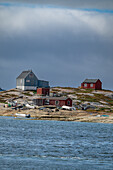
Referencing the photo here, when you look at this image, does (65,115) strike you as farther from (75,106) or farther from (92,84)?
(92,84)

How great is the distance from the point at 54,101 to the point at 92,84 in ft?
150

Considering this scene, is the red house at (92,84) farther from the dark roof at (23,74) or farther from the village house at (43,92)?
the village house at (43,92)

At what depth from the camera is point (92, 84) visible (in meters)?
178

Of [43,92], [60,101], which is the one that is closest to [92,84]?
[43,92]

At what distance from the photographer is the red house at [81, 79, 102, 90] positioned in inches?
6969

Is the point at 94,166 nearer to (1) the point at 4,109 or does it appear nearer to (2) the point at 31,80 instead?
(1) the point at 4,109

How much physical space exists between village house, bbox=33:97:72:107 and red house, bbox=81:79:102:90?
4452 centimetres

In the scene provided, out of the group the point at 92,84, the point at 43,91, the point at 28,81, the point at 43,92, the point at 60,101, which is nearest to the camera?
the point at 60,101

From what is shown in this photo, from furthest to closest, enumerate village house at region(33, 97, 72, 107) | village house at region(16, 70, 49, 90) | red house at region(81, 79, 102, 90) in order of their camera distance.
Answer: red house at region(81, 79, 102, 90)
village house at region(16, 70, 49, 90)
village house at region(33, 97, 72, 107)

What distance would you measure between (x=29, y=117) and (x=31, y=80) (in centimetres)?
5723

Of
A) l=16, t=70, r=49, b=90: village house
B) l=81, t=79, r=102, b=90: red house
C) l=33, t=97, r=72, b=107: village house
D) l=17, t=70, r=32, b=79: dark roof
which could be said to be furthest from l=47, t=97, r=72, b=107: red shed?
l=81, t=79, r=102, b=90: red house

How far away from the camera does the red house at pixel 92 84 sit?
17700cm

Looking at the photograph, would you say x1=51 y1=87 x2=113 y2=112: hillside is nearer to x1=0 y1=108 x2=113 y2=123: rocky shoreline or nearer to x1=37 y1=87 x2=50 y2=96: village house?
x1=37 y1=87 x2=50 y2=96: village house

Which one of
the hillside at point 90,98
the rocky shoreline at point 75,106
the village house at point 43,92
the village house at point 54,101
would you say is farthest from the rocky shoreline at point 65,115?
the village house at point 43,92
